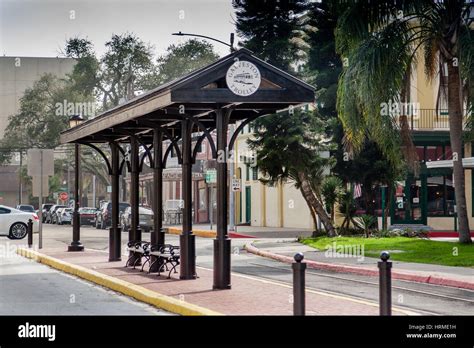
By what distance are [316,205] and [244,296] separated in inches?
783

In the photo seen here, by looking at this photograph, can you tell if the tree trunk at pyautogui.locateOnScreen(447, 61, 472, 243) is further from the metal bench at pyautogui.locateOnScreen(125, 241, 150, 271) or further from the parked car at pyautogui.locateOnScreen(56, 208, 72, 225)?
the parked car at pyautogui.locateOnScreen(56, 208, 72, 225)

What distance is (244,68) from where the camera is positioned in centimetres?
1562

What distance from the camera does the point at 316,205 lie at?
34688mm

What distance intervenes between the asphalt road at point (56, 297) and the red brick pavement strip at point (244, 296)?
0.70 meters

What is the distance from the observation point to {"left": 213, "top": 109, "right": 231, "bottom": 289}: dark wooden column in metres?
16.0

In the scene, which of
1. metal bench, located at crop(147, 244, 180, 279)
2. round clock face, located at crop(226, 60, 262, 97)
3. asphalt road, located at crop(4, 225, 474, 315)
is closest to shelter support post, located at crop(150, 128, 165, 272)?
metal bench, located at crop(147, 244, 180, 279)

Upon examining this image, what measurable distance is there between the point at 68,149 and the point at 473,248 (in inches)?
2290

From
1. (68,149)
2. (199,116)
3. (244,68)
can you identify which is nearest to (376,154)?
(199,116)

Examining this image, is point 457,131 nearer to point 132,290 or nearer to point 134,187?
point 134,187

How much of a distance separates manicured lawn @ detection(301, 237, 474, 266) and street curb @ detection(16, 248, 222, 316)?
8713 mm

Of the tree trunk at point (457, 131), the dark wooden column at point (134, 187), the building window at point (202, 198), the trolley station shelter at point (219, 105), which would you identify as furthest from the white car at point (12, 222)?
the building window at point (202, 198)

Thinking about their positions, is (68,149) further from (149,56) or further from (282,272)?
(282,272)

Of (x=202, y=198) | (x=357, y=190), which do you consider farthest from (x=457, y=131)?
(x=202, y=198)
